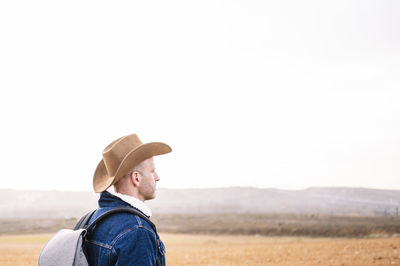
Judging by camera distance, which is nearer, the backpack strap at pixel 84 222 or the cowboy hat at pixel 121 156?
the cowboy hat at pixel 121 156

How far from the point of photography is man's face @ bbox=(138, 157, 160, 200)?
8.01 feet

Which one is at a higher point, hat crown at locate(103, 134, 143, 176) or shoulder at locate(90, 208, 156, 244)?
hat crown at locate(103, 134, 143, 176)

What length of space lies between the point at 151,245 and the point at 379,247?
1680 cm

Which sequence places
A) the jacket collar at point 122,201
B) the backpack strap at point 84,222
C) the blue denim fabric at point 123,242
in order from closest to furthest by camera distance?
the blue denim fabric at point 123,242 < the jacket collar at point 122,201 < the backpack strap at point 84,222

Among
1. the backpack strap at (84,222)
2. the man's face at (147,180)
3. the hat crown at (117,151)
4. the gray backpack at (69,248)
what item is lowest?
the gray backpack at (69,248)

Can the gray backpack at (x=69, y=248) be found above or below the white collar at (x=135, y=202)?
below

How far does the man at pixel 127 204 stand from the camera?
218 cm

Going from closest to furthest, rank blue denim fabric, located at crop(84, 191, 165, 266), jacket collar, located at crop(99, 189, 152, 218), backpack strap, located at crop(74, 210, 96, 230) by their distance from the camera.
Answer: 1. blue denim fabric, located at crop(84, 191, 165, 266)
2. jacket collar, located at crop(99, 189, 152, 218)
3. backpack strap, located at crop(74, 210, 96, 230)

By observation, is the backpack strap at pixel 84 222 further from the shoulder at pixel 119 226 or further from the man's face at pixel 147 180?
the man's face at pixel 147 180

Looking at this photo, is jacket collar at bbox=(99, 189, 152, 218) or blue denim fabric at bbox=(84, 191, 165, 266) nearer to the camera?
blue denim fabric at bbox=(84, 191, 165, 266)

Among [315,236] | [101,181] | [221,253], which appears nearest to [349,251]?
[221,253]

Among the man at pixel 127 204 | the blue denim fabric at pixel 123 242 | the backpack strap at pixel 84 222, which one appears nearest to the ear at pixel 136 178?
the man at pixel 127 204

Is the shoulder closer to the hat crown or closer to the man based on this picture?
the man

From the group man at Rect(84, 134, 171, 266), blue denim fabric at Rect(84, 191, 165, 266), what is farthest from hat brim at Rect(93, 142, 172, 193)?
blue denim fabric at Rect(84, 191, 165, 266)
